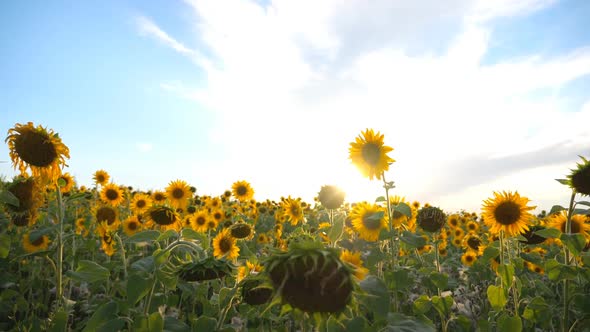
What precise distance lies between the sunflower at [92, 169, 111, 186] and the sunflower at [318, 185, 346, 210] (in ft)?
27.4

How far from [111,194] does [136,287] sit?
759 centimetres

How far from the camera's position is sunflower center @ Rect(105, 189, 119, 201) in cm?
896

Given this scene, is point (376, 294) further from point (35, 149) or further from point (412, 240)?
point (35, 149)

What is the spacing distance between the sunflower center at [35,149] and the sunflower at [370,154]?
326cm

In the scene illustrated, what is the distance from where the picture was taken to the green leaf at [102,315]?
2416mm

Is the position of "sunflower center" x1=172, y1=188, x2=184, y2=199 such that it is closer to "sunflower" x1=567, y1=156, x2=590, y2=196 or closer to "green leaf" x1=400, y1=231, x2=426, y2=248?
"green leaf" x1=400, y1=231, x2=426, y2=248

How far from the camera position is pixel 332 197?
17.1ft

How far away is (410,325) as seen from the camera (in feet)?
7.71

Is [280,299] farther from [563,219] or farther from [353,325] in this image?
[563,219]

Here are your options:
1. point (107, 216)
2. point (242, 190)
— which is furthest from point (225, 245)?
point (242, 190)

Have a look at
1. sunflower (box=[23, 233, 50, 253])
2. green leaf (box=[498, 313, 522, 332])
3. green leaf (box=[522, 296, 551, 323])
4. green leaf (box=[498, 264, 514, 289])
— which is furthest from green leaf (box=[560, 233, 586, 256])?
sunflower (box=[23, 233, 50, 253])

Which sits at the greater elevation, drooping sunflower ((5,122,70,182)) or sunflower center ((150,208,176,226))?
drooping sunflower ((5,122,70,182))

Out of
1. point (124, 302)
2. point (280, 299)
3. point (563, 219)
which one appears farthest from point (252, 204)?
point (280, 299)

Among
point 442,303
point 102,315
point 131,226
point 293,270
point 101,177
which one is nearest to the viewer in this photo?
point 293,270
